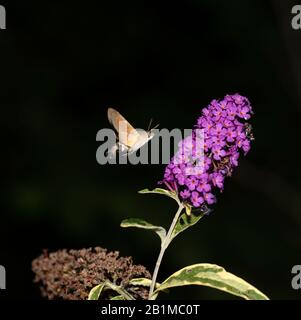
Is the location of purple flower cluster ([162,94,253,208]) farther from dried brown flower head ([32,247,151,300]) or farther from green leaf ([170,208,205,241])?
dried brown flower head ([32,247,151,300])

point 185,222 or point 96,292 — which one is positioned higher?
point 185,222

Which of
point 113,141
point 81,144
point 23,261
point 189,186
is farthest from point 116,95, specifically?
point 189,186

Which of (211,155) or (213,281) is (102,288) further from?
(211,155)

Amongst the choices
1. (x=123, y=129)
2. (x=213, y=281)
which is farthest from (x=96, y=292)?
(x=123, y=129)

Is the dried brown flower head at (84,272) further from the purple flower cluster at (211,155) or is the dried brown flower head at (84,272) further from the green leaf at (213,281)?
the purple flower cluster at (211,155)

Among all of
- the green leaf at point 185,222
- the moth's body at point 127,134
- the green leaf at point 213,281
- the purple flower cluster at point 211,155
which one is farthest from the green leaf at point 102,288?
the moth's body at point 127,134

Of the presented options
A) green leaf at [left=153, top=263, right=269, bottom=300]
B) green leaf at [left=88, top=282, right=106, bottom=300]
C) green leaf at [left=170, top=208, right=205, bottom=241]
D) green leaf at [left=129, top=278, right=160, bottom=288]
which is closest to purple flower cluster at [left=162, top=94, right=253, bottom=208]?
green leaf at [left=170, top=208, right=205, bottom=241]
